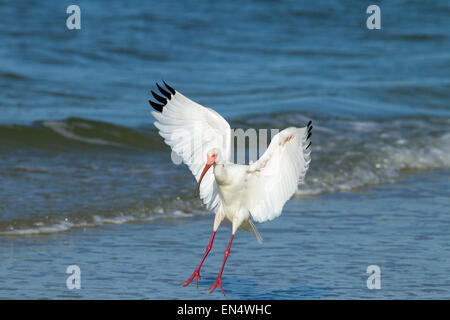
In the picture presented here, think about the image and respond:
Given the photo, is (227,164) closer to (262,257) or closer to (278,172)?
(278,172)

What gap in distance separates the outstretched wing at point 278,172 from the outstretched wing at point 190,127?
0.32m

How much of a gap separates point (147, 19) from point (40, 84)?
7324mm

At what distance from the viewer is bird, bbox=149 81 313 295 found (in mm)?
5957

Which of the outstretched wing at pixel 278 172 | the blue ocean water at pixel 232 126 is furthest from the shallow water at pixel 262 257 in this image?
the outstretched wing at pixel 278 172

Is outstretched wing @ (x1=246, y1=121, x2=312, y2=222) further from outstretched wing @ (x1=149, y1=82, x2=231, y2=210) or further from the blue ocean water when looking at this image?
the blue ocean water

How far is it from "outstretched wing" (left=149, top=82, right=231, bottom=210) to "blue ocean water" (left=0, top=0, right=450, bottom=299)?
0.93m

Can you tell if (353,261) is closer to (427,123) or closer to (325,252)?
(325,252)

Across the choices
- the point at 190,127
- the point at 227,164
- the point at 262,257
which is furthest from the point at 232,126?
the point at 227,164

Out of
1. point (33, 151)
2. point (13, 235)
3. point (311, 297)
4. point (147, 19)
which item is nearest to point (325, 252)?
point (311, 297)

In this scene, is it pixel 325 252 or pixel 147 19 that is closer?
pixel 325 252

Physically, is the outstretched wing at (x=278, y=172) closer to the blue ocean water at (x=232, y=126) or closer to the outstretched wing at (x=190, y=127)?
the outstretched wing at (x=190, y=127)

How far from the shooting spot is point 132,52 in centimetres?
1805

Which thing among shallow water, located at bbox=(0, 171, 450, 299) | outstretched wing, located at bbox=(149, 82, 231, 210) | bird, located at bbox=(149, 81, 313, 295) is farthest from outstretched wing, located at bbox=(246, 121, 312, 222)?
shallow water, located at bbox=(0, 171, 450, 299)

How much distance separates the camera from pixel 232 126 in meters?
12.5
